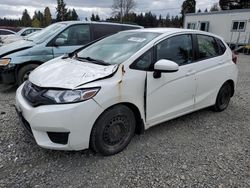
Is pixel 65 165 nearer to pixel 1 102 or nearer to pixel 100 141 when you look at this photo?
pixel 100 141

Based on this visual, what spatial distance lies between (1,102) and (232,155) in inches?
171

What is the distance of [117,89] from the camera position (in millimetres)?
2723

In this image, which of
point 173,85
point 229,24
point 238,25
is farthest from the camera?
point 229,24

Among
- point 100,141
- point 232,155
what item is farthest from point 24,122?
point 232,155

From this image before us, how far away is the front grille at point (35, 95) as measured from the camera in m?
2.55

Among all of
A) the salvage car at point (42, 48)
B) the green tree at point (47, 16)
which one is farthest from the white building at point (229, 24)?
the green tree at point (47, 16)

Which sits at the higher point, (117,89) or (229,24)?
(229,24)

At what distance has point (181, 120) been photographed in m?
4.15

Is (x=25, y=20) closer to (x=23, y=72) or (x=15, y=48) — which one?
(x=15, y=48)

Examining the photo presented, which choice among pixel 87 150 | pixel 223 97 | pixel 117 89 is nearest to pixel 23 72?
pixel 87 150

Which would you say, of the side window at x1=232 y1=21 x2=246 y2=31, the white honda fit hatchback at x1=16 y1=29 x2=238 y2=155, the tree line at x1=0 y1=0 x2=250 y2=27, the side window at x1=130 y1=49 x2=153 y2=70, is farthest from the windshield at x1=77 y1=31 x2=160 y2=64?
the tree line at x1=0 y1=0 x2=250 y2=27

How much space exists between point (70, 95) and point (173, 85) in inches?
60.3

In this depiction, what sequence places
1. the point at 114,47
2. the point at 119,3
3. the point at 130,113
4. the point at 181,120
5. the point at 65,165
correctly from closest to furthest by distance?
the point at 65,165 → the point at 130,113 → the point at 114,47 → the point at 181,120 → the point at 119,3

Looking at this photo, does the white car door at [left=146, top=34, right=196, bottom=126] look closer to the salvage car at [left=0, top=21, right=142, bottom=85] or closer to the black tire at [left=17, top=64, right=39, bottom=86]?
the salvage car at [left=0, top=21, right=142, bottom=85]
